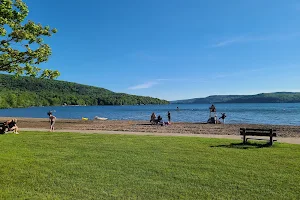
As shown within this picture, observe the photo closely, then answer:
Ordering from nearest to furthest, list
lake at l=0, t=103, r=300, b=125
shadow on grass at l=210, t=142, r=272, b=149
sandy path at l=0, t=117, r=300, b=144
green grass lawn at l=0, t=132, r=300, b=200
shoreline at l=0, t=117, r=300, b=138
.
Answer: green grass lawn at l=0, t=132, r=300, b=200 < shadow on grass at l=210, t=142, r=272, b=149 < sandy path at l=0, t=117, r=300, b=144 < shoreline at l=0, t=117, r=300, b=138 < lake at l=0, t=103, r=300, b=125

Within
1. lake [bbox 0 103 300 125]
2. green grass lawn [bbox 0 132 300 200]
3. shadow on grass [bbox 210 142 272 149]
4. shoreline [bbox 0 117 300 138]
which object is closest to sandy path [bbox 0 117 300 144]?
shoreline [bbox 0 117 300 138]

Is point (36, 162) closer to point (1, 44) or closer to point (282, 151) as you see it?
point (1, 44)

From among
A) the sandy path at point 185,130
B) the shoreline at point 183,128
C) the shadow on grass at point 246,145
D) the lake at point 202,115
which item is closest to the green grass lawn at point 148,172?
the shadow on grass at point 246,145

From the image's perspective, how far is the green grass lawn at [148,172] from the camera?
308 inches

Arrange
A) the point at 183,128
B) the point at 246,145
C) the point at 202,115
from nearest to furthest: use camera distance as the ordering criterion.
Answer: the point at 246,145 → the point at 183,128 → the point at 202,115

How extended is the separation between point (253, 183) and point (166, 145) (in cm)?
694

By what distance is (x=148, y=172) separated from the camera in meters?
A: 9.72

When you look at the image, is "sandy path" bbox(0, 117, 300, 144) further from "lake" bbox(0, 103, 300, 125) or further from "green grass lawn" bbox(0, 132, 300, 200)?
"lake" bbox(0, 103, 300, 125)

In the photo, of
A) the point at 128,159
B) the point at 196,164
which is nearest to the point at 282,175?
the point at 196,164

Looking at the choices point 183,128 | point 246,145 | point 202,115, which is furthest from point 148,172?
point 202,115

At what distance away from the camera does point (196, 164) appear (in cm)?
1078

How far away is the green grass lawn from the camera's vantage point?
25.7 ft

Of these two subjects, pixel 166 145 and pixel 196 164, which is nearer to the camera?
pixel 196 164

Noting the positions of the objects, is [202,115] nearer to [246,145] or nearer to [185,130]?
[185,130]
